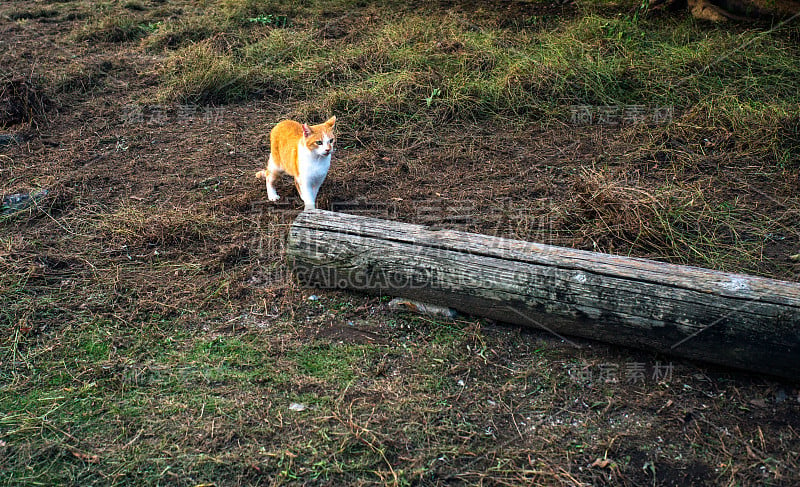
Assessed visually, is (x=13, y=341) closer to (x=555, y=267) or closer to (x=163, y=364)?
(x=163, y=364)

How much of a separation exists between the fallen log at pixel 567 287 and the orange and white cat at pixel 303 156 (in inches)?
29.0

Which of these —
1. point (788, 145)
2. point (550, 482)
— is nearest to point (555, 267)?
point (550, 482)

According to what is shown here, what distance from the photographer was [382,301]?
3.71 meters

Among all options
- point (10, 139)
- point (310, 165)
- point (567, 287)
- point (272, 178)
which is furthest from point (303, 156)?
point (10, 139)

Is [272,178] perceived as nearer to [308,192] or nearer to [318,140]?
[308,192]

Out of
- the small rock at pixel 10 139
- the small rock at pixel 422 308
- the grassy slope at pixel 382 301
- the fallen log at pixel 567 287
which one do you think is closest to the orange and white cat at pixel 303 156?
the grassy slope at pixel 382 301

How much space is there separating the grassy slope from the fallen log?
160 millimetres

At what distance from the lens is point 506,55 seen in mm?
6855

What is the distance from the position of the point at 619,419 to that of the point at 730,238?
1.95 meters

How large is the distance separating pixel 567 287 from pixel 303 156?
2110 mm

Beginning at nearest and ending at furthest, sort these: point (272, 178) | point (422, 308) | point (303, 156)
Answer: point (422, 308) → point (303, 156) → point (272, 178)

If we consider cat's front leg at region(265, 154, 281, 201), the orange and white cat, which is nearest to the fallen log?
the orange and white cat

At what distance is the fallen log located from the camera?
2.94 metres

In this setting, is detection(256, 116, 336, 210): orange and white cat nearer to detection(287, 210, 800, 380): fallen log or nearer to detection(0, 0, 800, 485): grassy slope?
detection(0, 0, 800, 485): grassy slope
